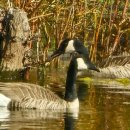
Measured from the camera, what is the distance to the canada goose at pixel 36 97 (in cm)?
1353

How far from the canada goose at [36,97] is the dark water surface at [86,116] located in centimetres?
28

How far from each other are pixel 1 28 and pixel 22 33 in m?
0.57

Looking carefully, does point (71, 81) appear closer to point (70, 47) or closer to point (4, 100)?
point (70, 47)

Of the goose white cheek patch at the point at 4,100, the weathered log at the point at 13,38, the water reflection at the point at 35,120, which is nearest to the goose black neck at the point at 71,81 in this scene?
the water reflection at the point at 35,120

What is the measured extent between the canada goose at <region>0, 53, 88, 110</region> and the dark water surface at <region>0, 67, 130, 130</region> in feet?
0.90

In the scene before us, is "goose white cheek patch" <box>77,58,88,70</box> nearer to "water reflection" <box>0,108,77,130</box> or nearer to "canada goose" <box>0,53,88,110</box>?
"canada goose" <box>0,53,88,110</box>

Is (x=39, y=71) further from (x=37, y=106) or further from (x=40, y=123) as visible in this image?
(x=40, y=123)

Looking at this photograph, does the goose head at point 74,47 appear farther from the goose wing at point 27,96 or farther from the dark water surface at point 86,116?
the dark water surface at point 86,116

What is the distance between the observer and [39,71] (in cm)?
2078

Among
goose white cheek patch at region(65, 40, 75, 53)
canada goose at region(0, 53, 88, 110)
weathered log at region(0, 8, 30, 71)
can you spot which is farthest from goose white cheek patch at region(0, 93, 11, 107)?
weathered log at region(0, 8, 30, 71)

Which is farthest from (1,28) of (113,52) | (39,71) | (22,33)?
(113,52)

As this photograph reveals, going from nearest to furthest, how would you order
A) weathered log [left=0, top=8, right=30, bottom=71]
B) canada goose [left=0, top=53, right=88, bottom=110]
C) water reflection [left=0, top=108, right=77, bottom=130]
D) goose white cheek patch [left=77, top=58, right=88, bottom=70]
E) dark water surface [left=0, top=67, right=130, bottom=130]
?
water reflection [left=0, top=108, right=77, bottom=130] < dark water surface [left=0, top=67, right=130, bottom=130] < canada goose [left=0, top=53, right=88, bottom=110] < goose white cheek patch [left=77, top=58, right=88, bottom=70] < weathered log [left=0, top=8, right=30, bottom=71]

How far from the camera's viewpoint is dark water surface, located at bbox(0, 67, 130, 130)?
450 inches

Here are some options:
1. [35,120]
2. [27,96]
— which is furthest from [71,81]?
[35,120]
